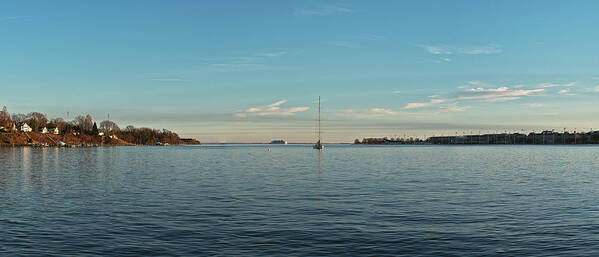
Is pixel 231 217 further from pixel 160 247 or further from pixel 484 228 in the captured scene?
pixel 484 228

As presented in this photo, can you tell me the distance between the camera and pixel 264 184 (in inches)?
1949

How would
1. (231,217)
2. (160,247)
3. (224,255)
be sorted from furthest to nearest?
(231,217) → (160,247) → (224,255)

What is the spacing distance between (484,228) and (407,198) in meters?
12.6

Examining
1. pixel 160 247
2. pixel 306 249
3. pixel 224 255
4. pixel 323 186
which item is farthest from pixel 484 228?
pixel 323 186

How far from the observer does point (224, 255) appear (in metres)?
19.2

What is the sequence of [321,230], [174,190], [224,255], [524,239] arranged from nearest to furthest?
[224,255] < [524,239] < [321,230] < [174,190]

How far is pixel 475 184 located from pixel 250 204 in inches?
1106

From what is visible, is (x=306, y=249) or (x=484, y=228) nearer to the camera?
(x=306, y=249)

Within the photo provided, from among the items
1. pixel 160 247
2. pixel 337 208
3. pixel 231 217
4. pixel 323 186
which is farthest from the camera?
pixel 323 186

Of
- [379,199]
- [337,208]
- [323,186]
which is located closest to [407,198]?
[379,199]

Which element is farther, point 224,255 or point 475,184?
point 475,184

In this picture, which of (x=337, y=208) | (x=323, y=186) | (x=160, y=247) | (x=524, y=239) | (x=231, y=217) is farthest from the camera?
(x=323, y=186)

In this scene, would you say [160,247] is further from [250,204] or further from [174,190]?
[174,190]

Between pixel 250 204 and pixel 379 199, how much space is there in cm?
1085
